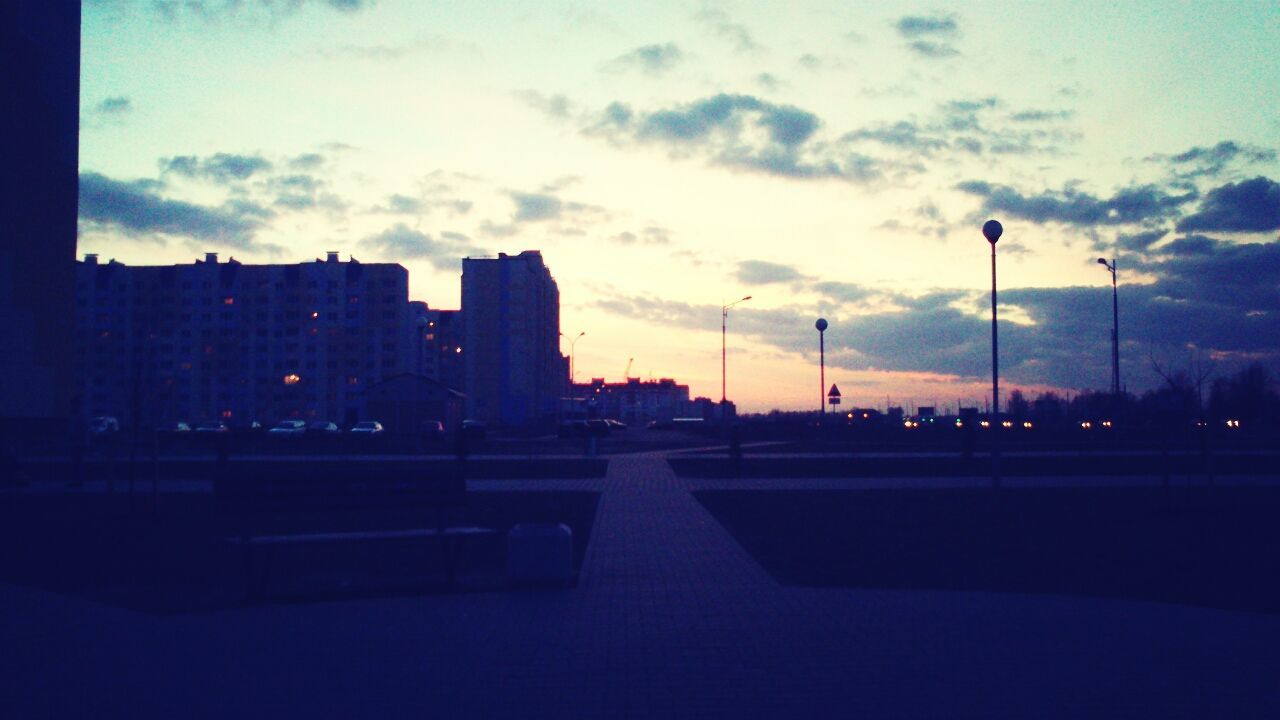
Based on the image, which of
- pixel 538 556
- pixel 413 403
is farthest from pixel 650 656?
pixel 413 403

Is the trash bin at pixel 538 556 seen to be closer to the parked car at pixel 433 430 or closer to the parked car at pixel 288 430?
the parked car at pixel 433 430

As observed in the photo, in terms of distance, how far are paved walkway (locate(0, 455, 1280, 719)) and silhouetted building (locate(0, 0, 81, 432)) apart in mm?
2485

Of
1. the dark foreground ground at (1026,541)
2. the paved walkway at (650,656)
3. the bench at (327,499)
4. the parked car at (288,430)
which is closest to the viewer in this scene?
the paved walkway at (650,656)

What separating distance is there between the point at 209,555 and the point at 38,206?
8.69 meters

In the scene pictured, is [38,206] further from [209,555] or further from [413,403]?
[413,403]

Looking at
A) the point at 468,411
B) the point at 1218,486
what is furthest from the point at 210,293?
the point at 1218,486

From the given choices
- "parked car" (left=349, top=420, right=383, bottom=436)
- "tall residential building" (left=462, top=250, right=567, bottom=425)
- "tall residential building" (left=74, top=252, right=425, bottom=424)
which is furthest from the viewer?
"tall residential building" (left=462, top=250, right=567, bottom=425)

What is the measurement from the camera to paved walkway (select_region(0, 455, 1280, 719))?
5473 mm

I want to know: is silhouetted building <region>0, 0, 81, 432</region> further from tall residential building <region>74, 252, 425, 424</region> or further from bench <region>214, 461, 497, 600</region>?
tall residential building <region>74, 252, 425, 424</region>

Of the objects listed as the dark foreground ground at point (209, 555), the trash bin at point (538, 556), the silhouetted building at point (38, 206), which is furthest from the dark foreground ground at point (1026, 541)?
the silhouetted building at point (38, 206)

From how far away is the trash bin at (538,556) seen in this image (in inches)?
361

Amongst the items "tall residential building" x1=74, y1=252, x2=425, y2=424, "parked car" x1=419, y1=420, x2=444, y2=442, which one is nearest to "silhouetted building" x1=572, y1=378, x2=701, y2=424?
"tall residential building" x1=74, y1=252, x2=425, y2=424

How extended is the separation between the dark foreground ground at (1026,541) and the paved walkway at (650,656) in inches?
46.6

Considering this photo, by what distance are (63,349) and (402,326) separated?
107m
